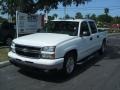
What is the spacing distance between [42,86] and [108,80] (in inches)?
83.6

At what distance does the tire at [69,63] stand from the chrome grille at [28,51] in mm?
922

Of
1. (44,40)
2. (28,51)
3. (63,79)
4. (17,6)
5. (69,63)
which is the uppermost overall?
(17,6)

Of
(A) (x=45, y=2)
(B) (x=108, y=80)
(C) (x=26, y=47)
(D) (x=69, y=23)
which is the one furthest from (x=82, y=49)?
(A) (x=45, y=2)

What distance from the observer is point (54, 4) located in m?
14.5

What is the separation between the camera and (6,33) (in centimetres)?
→ 1725

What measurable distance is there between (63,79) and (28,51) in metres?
1.38

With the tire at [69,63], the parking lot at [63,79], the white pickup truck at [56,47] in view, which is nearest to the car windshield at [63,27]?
the white pickup truck at [56,47]

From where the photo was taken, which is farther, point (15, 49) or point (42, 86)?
point (15, 49)

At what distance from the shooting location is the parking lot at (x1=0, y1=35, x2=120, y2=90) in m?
7.44

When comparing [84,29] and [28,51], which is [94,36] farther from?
[28,51]

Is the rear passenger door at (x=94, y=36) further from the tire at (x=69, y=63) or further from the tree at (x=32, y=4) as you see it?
the tree at (x=32, y=4)

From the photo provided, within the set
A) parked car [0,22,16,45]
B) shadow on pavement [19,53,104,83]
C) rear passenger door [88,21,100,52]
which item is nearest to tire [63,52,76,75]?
shadow on pavement [19,53,104,83]

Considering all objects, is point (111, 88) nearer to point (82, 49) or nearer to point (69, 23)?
point (82, 49)

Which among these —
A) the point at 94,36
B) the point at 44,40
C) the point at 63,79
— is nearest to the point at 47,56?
the point at 44,40
